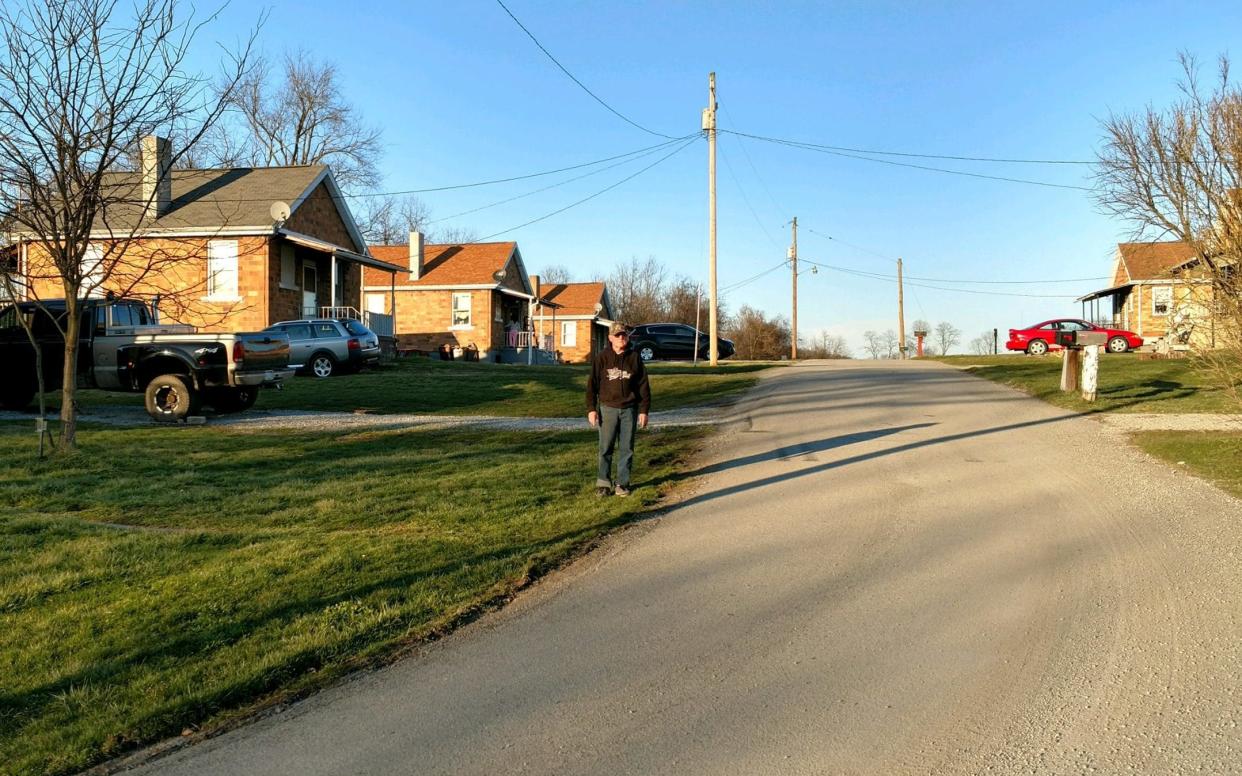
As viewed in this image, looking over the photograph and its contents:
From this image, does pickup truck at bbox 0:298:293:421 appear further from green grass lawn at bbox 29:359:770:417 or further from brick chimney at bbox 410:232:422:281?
brick chimney at bbox 410:232:422:281

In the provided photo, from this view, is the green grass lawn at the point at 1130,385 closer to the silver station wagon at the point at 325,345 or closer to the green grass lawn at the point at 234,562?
the green grass lawn at the point at 234,562

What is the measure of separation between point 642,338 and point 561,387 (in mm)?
17488

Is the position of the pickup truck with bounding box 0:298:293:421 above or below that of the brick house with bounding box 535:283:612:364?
below

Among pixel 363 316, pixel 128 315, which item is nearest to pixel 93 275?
pixel 128 315

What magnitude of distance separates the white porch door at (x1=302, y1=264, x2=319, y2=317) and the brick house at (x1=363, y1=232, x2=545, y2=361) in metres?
7.77

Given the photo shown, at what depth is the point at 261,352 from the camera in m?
15.0

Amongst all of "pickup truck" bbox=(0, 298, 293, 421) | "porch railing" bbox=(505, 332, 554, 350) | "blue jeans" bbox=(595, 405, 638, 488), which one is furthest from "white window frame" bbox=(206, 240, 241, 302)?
"blue jeans" bbox=(595, 405, 638, 488)

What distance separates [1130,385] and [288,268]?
79.2 feet

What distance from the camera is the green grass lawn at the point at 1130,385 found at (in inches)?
584

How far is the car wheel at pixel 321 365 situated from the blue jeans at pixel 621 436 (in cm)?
1658

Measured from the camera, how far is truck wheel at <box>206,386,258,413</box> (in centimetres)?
1614

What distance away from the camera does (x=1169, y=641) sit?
4738 millimetres

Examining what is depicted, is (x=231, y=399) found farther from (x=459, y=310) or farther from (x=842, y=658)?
(x=459, y=310)

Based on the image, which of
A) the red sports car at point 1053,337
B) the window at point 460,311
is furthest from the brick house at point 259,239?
the red sports car at point 1053,337
